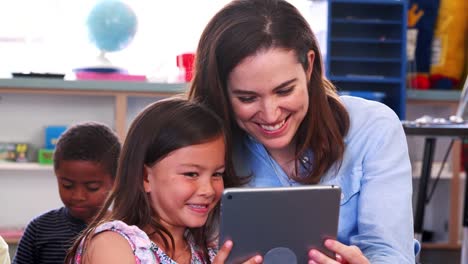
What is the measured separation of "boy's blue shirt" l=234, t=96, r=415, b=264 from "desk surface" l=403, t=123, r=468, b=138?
65 cm

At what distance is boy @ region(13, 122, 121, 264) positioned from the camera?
6.37ft

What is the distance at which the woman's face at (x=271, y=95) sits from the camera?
4.46ft

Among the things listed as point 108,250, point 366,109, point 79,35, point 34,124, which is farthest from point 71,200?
point 79,35

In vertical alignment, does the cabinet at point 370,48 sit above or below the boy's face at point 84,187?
above

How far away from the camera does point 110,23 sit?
3.21m

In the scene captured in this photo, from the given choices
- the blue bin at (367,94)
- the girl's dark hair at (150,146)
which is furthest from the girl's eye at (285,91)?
the blue bin at (367,94)

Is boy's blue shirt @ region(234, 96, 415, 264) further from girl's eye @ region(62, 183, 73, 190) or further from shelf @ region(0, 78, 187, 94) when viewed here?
shelf @ region(0, 78, 187, 94)

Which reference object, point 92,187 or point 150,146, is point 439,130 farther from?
point 150,146

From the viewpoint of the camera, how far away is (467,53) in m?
3.58

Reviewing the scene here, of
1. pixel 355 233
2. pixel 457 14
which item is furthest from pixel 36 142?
pixel 355 233

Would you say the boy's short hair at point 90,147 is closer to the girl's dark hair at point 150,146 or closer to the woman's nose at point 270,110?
the girl's dark hair at point 150,146

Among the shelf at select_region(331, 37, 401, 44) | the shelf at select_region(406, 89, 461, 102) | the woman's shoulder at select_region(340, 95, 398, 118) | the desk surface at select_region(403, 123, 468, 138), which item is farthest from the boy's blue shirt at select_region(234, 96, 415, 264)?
the shelf at select_region(406, 89, 461, 102)

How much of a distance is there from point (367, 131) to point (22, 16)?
2.36 metres

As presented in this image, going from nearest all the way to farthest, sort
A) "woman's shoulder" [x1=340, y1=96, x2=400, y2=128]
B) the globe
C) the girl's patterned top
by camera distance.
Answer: the girl's patterned top, "woman's shoulder" [x1=340, y1=96, x2=400, y2=128], the globe
